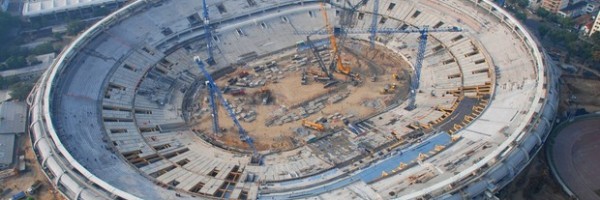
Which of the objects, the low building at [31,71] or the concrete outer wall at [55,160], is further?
the low building at [31,71]

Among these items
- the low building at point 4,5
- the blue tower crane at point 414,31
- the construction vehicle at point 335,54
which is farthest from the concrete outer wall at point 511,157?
the low building at point 4,5

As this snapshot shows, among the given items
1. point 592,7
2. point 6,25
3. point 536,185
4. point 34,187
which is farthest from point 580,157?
point 6,25

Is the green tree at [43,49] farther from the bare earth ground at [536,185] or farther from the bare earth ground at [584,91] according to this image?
the bare earth ground at [584,91]

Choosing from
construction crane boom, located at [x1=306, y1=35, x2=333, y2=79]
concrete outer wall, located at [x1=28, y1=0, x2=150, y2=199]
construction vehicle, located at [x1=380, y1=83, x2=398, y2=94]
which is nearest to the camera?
concrete outer wall, located at [x1=28, y1=0, x2=150, y2=199]

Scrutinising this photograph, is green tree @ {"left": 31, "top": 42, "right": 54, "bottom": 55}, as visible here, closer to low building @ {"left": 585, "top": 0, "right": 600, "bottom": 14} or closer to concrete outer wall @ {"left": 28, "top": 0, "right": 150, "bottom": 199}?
concrete outer wall @ {"left": 28, "top": 0, "right": 150, "bottom": 199}

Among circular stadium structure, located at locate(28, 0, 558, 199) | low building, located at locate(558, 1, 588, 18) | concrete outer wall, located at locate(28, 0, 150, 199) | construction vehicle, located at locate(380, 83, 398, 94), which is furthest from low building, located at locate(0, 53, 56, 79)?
low building, located at locate(558, 1, 588, 18)
